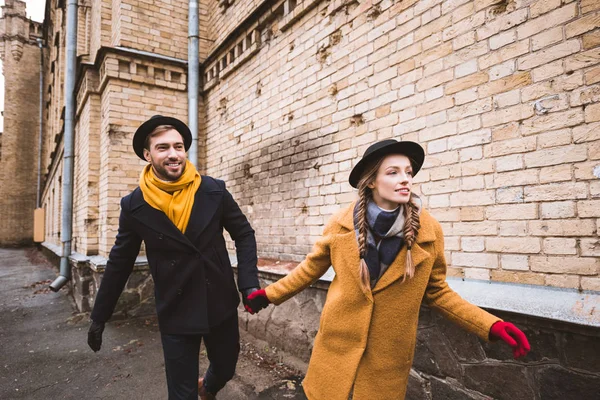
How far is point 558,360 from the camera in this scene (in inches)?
75.0

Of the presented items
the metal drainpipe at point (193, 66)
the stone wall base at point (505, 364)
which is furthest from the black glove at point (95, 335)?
the metal drainpipe at point (193, 66)

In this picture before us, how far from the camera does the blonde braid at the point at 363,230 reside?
1642mm

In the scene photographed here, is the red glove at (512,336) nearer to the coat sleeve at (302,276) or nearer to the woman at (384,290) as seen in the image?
the woman at (384,290)

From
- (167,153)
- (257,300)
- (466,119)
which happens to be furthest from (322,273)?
(466,119)

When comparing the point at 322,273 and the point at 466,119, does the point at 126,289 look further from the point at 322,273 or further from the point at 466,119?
the point at 466,119

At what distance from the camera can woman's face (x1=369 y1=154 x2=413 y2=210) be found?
5.46 feet

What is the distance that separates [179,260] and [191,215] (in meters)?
0.28

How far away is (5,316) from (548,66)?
7.90 meters

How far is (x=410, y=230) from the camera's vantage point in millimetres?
1633

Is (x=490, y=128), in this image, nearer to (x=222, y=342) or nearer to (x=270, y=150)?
(x=222, y=342)

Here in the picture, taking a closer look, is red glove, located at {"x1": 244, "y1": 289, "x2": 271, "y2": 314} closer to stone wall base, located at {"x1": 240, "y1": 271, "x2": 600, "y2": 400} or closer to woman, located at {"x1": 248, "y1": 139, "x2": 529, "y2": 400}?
woman, located at {"x1": 248, "y1": 139, "x2": 529, "y2": 400}

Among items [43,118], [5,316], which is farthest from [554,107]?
[43,118]

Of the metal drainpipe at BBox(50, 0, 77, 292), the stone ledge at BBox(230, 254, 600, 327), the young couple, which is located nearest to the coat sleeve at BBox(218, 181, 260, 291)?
the young couple

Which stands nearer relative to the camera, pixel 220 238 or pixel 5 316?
pixel 220 238
